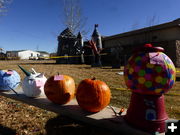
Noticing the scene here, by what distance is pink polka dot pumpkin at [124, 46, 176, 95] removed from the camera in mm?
1209

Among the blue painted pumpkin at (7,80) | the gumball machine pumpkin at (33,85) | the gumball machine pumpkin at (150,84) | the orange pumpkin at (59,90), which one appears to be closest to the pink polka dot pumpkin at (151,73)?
the gumball machine pumpkin at (150,84)

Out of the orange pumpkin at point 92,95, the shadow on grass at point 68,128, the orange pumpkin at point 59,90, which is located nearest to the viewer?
the orange pumpkin at point 92,95

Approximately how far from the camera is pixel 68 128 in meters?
2.42

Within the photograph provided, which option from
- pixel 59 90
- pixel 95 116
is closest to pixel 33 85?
pixel 59 90

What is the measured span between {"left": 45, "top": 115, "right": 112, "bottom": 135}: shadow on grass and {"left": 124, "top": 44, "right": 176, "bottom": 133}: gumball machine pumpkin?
1.04 m

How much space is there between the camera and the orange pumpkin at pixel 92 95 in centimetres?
161

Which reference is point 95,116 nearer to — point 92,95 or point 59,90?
point 92,95

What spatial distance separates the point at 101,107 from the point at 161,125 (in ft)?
2.12

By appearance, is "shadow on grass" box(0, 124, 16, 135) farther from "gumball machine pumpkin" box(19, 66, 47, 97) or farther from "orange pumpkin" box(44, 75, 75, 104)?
"orange pumpkin" box(44, 75, 75, 104)

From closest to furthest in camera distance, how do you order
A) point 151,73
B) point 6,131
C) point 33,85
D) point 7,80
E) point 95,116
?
point 151,73, point 95,116, point 33,85, point 6,131, point 7,80

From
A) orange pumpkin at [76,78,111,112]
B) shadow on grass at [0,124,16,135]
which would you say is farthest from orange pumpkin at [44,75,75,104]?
shadow on grass at [0,124,16,135]

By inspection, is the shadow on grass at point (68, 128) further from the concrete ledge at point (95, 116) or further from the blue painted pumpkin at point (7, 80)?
the blue painted pumpkin at point (7, 80)

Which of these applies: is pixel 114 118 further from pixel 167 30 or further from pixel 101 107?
pixel 167 30

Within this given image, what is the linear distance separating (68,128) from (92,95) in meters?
1.16
